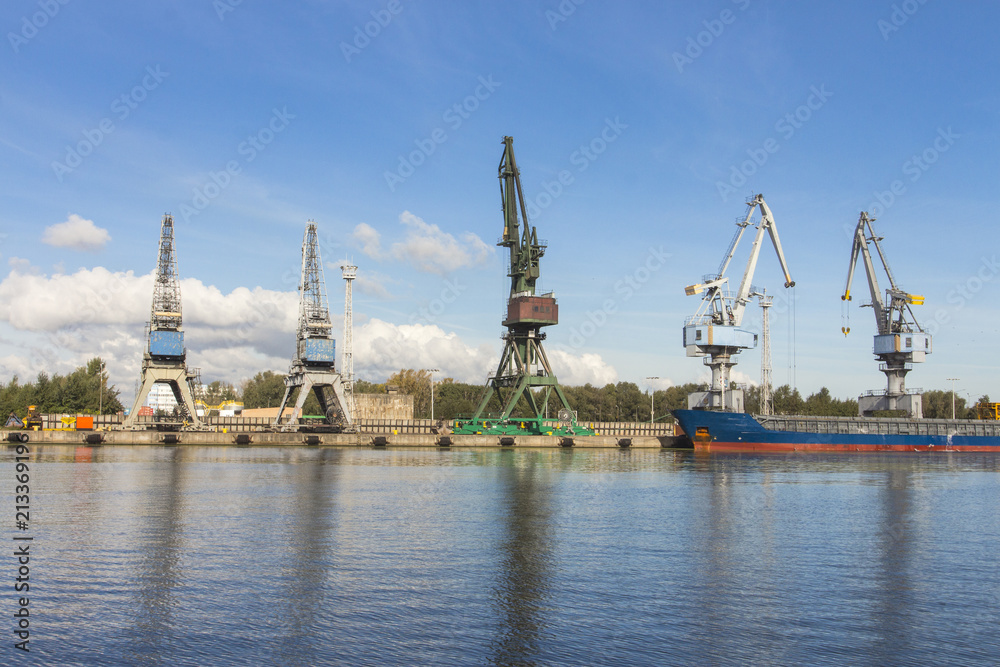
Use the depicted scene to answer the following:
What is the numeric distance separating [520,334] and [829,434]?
2972 cm

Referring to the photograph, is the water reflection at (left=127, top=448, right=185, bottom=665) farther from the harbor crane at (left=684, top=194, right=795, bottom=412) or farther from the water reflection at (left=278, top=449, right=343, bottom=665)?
the harbor crane at (left=684, top=194, right=795, bottom=412)

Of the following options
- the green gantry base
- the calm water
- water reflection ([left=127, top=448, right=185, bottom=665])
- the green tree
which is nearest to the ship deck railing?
the green gantry base

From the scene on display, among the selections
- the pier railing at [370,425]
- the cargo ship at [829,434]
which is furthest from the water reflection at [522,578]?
the pier railing at [370,425]

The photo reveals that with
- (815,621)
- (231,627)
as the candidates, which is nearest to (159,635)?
(231,627)

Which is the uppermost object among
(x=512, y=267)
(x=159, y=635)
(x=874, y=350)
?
(x=512, y=267)

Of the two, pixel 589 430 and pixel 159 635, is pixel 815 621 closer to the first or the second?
pixel 159 635

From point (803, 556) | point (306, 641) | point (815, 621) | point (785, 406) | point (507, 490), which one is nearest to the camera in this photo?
point (306, 641)

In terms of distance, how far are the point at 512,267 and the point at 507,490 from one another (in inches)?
1712

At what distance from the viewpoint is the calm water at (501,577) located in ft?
38.2

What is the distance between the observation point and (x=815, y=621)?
1309cm

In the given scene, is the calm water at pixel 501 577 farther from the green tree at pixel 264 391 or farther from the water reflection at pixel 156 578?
the green tree at pixel 264 391

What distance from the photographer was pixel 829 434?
237ft

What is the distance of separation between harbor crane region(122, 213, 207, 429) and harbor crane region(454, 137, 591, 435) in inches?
1086

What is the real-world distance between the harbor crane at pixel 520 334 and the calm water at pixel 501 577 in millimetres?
40579
